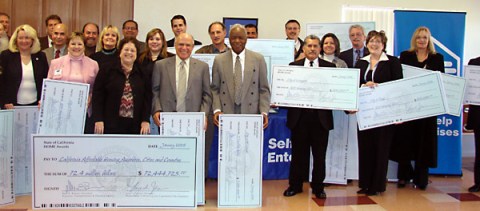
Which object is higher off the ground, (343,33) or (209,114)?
(343,33)

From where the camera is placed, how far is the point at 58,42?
415 cm

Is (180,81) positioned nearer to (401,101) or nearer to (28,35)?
(28,35)

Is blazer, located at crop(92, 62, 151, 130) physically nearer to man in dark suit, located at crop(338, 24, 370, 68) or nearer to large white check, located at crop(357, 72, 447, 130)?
large white check, located at crop(357, 72, 447, 130)

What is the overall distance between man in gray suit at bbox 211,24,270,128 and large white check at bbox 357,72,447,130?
3.12 ft

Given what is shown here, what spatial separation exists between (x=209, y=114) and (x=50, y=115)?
1289mm

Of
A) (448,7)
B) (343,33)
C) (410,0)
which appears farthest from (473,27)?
(343,33)

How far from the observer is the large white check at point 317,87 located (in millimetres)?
3623

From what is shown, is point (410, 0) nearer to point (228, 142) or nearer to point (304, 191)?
point (304, 191)

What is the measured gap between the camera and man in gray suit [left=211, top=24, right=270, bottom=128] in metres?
3.48

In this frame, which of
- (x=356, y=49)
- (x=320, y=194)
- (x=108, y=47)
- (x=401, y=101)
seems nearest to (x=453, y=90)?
(x=401, y=101)

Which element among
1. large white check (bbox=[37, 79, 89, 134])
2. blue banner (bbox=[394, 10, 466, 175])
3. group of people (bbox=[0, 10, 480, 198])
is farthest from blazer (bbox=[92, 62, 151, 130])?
blue banner (bbox=[394, 10, 466, 175])

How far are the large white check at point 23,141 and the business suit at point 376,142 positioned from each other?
2.91 m

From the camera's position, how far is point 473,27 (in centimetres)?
693

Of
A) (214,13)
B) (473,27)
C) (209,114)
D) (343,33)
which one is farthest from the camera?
(473,27)
